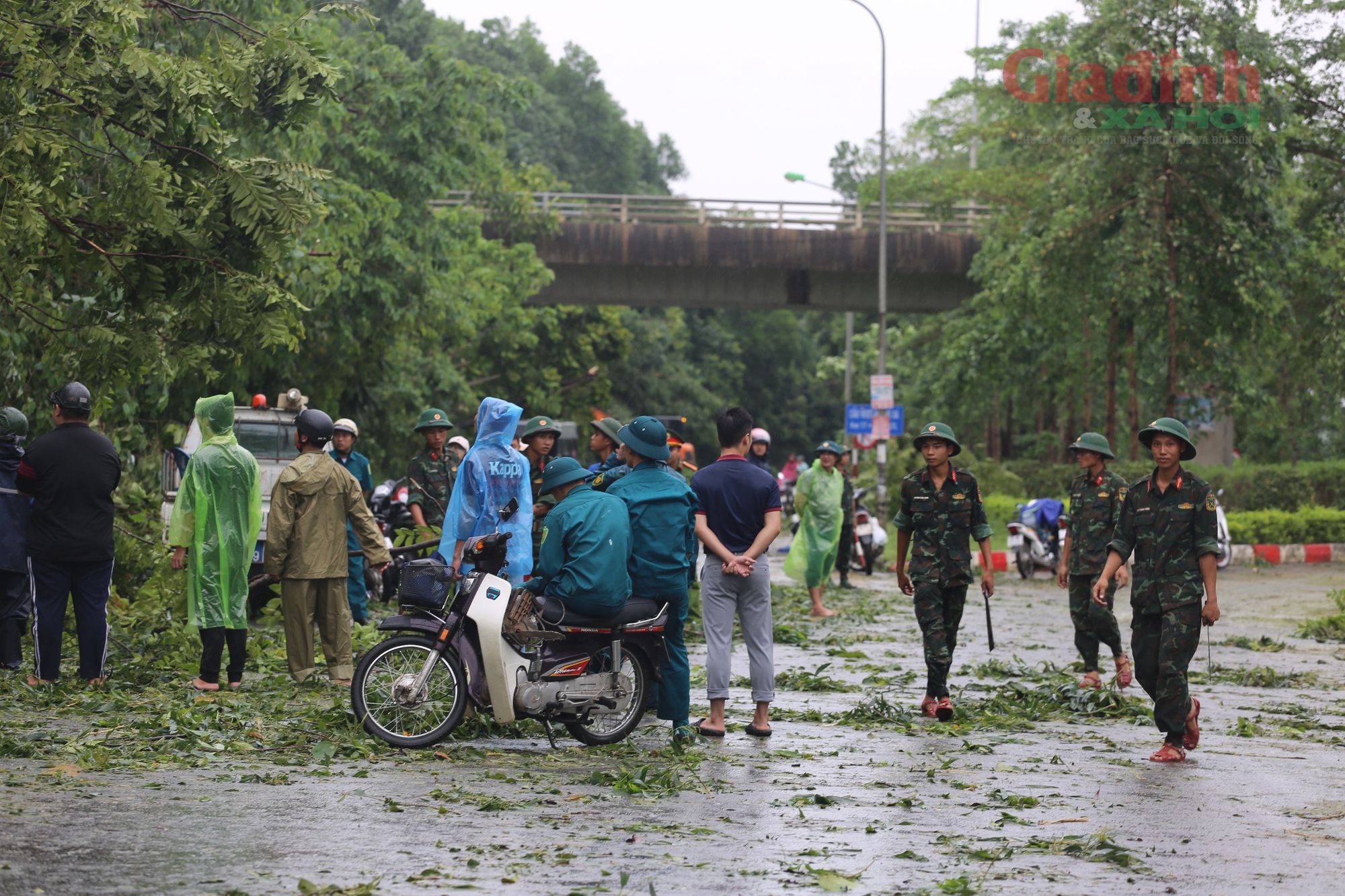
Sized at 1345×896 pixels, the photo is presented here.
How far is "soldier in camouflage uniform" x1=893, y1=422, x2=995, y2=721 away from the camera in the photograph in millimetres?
9727

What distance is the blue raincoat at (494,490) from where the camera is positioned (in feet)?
32.1

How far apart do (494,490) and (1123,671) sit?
4743 millimetres

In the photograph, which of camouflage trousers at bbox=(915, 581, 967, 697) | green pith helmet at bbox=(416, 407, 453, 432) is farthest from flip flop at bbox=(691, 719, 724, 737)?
green pith helmet at bbox=(416, 407, 453, 432)

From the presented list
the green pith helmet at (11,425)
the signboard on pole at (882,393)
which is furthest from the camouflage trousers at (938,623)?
the signboard on pole at (882,393)

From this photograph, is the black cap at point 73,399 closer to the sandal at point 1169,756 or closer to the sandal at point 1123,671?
the sandal at point 1169,756

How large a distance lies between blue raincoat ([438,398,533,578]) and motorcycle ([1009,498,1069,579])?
1444cm

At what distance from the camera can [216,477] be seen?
1012 cm

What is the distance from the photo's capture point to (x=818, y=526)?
17.2 meters

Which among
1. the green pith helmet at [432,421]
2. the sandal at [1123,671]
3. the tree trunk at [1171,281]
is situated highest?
the tree trunk at [1171,281]

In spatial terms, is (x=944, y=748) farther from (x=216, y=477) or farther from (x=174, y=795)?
(x=216, y=477)

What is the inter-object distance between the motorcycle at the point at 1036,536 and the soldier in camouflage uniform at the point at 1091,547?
38.7ft

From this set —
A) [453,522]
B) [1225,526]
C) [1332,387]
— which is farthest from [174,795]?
[1332,387]

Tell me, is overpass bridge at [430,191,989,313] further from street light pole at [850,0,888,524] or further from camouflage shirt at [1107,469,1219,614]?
camouflage shirt at [1107,469,1219,614]

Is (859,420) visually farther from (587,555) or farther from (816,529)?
(587,555)
